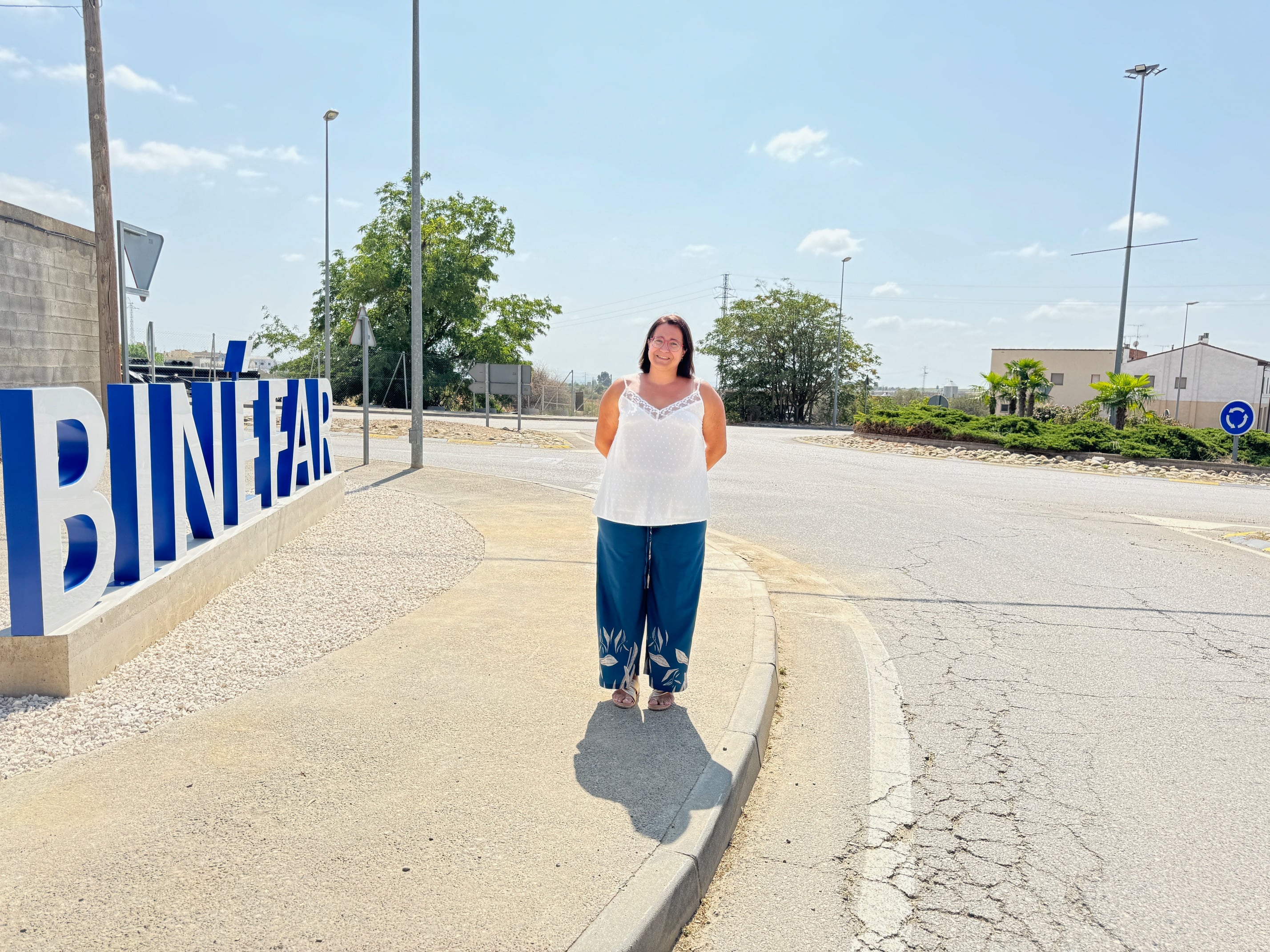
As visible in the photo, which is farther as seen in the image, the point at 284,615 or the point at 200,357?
the point at 200,357

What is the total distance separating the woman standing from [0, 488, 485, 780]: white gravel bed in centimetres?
185

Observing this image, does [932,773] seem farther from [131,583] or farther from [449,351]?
[449,351]

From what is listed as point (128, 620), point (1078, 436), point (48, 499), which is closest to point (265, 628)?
point (128, 620)

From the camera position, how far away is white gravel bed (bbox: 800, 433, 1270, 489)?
19.0m

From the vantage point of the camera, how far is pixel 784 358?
49812 millimetres

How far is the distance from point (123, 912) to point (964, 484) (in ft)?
49.9

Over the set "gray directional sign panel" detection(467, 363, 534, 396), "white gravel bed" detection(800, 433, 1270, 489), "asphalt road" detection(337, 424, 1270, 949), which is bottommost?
"asphalt road" detection(337, 424, 1270, 949)

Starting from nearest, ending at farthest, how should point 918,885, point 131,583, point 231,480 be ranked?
point 918,885
point 131,583
point 231,480

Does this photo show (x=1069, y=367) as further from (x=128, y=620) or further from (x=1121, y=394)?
(x=128, y=620)

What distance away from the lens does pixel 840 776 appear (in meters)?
3.76

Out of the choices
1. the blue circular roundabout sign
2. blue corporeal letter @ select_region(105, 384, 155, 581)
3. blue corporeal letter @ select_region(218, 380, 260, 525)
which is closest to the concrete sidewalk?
blue corporeal letter @ select_region(105, 384, 155, 581)

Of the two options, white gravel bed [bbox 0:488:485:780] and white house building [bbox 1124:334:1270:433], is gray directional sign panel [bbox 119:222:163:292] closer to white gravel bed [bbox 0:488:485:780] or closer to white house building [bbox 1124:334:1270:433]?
white gravel bed [bbox 0:488:485:780]

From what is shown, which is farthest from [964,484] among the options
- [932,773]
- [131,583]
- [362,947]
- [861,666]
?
[362,947]

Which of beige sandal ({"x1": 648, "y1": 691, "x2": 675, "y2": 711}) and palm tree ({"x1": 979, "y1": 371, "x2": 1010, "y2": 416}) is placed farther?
palm tree ({"x1": 979, "y1": 371, "x2": 1010, "y2": 416})
